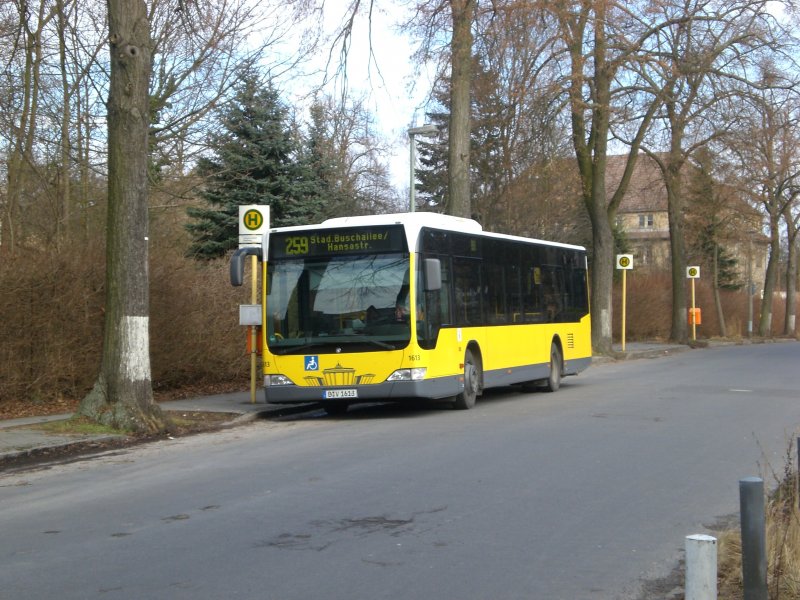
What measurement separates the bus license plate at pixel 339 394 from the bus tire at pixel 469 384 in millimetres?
2139

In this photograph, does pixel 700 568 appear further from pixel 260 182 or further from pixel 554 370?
pixel 260 182

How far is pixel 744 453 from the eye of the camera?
441 inches

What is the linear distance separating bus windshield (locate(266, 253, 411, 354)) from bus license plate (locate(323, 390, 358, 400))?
0.63 meters

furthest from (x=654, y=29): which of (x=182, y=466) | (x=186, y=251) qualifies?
(x=182, y=466)

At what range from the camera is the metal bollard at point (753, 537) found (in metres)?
4.73

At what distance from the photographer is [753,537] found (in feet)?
15.8

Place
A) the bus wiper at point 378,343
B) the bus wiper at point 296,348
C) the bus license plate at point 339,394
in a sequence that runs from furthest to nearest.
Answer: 1. the bus wiper at point 296,348
2. the bus license plate at point 339,394
3. the bus wiper at point 378,343

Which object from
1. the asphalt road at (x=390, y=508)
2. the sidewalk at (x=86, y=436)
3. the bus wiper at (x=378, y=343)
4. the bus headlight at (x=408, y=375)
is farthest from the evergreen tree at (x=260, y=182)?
the asphalt road at (x=390, y=508)

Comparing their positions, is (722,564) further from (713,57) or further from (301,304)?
(713,57)

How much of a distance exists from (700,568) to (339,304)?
10.6m

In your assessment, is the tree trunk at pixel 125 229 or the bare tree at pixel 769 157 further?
the bare tree at pixel 769 157

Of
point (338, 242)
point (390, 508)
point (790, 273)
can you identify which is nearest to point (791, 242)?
point (790, 273)

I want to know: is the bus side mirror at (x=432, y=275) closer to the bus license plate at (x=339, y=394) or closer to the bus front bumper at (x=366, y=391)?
the bus front bumper at (x=366, y=391)

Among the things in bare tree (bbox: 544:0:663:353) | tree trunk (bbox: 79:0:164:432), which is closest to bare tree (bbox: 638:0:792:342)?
bare tree (bbox: 544:0:663:353)
